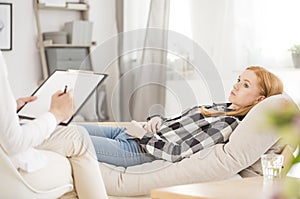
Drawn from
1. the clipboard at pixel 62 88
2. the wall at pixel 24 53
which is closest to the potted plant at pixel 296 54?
the clipboard at pixel 62 88

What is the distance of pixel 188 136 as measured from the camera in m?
2.51

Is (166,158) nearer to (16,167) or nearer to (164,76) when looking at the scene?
(16,167)

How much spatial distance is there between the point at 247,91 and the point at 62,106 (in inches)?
38.7

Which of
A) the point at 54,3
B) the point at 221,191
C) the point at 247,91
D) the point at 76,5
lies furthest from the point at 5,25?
the point at 221,191

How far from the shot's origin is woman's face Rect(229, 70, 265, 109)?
8.20ft

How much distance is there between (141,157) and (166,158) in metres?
0.12

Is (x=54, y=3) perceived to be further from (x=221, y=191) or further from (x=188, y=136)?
(x=221, y=191)

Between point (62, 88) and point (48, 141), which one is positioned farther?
point (62, 88)

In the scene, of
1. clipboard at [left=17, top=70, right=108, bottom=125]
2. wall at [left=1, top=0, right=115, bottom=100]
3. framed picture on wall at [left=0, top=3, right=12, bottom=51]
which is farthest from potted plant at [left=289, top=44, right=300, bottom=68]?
framed picture on wall at [left=0, top=3, right=12, bottom=51]

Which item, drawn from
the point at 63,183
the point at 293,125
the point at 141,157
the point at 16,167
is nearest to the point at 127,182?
the point at 141,157

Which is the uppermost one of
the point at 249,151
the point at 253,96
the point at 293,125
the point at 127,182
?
the point at 293,125

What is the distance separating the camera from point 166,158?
2.41 metres

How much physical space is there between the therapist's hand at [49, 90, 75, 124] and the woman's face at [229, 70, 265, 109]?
91cm

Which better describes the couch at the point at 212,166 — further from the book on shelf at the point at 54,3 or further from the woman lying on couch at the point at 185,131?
the book on shelf at the point at 54,3
